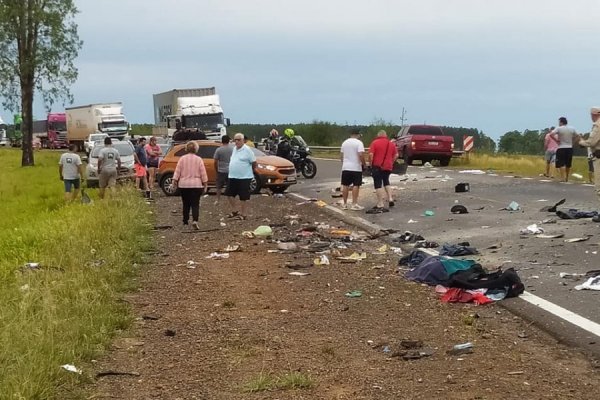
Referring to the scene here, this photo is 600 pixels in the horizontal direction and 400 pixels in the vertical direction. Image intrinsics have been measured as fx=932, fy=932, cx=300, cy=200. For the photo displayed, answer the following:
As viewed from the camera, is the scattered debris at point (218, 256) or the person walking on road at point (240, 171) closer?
the scattered debris at point (218, 256)

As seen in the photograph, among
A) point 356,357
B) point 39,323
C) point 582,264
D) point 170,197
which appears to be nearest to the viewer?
point 356,357

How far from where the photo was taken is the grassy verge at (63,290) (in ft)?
21.2

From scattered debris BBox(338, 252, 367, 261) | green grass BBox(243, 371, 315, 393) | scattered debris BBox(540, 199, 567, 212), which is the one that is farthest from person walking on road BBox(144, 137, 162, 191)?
green grass BBox(243, 371, 315, 393)

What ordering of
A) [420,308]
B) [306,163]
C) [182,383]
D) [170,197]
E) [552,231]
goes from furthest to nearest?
[306,163]
[170,197]
[552,231]
[420,308]
[182,383]

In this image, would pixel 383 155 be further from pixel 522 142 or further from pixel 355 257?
pixel 522 142

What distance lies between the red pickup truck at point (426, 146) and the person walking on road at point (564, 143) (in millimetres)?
13444

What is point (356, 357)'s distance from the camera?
714 cm

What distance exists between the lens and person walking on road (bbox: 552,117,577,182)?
78.6 feet

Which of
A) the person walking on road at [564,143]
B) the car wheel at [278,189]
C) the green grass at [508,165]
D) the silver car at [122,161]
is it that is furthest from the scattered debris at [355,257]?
the silver car at [122,161]

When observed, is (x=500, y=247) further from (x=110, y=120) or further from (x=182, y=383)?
(x=110, y=120)

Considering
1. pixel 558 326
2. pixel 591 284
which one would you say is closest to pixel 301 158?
pixel 591 284

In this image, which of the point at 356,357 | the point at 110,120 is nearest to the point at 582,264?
the point at 356,357

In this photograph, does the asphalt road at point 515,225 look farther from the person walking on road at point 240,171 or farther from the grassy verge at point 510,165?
the grassy verge at point 510,165

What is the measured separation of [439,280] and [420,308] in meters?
1.25
